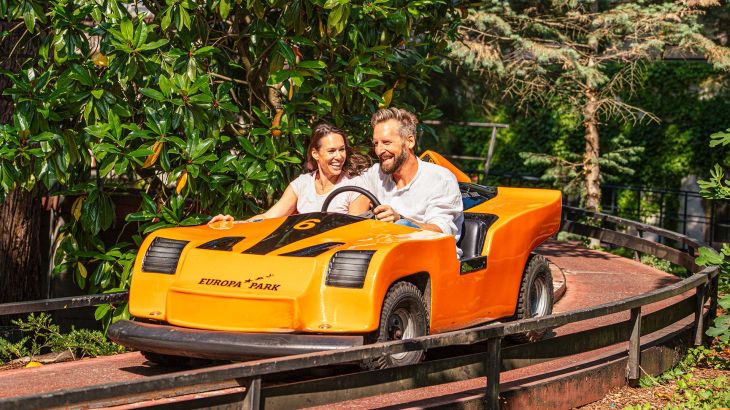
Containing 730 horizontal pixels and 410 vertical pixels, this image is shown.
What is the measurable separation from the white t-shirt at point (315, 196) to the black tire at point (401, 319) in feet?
3.82

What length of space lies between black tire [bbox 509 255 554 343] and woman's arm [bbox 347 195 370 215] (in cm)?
135

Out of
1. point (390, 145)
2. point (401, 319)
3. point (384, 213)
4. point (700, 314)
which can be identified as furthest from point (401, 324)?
point (700, 314)

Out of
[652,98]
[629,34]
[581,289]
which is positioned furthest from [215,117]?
[652,98]

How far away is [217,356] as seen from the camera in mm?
5473

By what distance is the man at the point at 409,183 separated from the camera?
666 centimetres

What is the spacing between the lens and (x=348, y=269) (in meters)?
5.57

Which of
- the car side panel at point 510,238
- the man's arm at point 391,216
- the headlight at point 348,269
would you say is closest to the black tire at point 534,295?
the car side panel at point 510,238

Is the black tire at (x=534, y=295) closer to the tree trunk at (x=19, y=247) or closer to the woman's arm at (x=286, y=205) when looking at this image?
the woman's arm at (x=286, y=205)

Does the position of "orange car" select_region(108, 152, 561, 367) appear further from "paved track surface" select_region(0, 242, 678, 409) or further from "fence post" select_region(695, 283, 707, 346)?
"fence post" select_region(695, 283, 707, 346)

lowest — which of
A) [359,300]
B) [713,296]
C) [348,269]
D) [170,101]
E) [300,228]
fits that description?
[713,296]

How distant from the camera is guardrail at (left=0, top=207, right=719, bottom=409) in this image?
12.9ft

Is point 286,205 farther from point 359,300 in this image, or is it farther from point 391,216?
point 359,300

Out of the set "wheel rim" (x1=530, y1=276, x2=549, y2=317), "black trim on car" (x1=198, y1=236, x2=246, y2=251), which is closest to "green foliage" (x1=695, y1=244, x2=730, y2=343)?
"wheel rim" (x1=530, y1=276, x2=549, y2=317)

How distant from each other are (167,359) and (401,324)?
1.66m
